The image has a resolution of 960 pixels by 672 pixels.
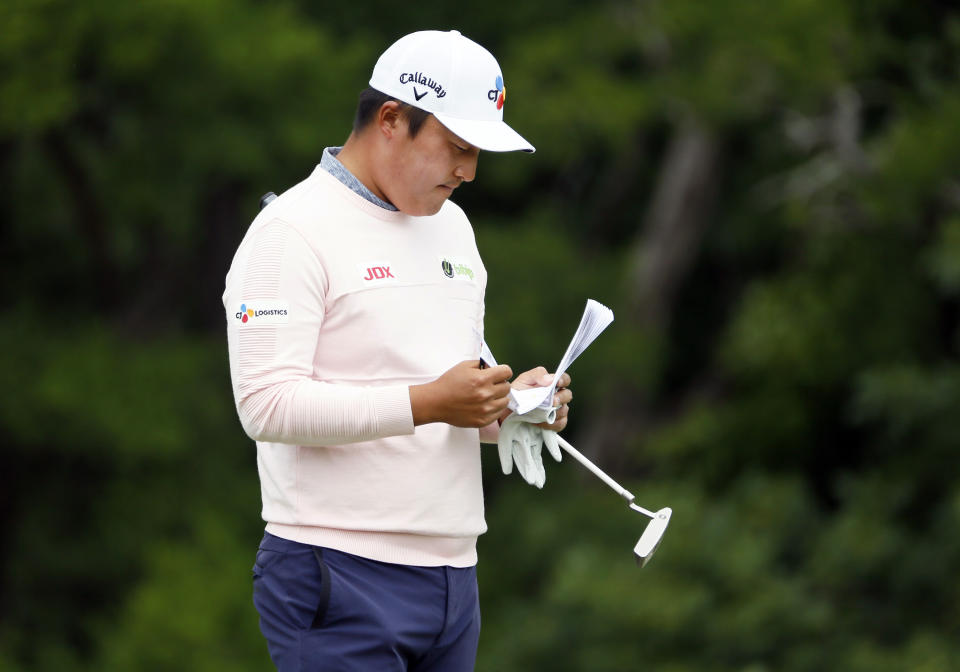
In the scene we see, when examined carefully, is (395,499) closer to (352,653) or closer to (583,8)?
(352,653)

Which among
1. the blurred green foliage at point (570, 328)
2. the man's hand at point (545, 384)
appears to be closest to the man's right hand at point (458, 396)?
the man's hand at point (545, 384)

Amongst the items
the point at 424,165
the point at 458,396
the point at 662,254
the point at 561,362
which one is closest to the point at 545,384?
the point at 561,362

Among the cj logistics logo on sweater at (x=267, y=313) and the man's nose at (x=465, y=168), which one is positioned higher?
the man's nose at (x=465, y=168)

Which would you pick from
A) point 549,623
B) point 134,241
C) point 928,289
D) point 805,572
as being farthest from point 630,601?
point 134,241

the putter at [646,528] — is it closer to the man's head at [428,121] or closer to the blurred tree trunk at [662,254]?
the man's head at [428,121]

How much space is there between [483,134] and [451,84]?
8 cm

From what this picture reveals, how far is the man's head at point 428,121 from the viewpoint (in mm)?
1850

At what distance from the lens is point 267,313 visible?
5.78ft

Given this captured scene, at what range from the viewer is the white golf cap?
1847 millimetres

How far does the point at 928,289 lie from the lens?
8.12 metres

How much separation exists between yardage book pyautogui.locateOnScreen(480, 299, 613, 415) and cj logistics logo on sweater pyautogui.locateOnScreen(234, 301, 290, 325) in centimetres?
29

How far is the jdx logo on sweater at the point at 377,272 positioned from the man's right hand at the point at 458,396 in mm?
149

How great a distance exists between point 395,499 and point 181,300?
29.3ft

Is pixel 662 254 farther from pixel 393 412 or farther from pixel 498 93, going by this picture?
pixel 393 412
